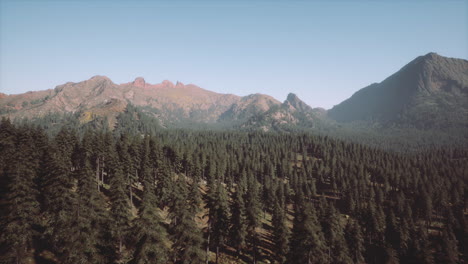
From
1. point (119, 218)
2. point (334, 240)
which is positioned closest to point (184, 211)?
point (119, 218)

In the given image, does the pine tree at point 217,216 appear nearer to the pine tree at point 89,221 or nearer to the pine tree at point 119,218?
the pine tree at point 119,218

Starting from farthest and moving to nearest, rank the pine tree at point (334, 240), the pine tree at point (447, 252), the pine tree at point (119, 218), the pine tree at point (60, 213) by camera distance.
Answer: the pine tree at point (447, 252) < the pine tree at point (334, 240) < the pine tree at point (119, 218) < the pine tree at point (60, 213)

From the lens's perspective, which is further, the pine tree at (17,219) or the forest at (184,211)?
the forest at (184,211)

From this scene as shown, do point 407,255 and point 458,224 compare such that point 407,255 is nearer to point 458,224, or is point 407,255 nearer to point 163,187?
point 458,224

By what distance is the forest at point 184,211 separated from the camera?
26198mm

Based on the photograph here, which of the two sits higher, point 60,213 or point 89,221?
point 89,221

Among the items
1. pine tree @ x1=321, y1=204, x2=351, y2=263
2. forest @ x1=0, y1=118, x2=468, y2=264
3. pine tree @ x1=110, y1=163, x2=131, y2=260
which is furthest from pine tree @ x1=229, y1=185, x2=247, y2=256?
pine tree @ x1=110, y1=163, x2=131, y2=260

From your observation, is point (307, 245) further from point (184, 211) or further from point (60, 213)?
point (60, 213)

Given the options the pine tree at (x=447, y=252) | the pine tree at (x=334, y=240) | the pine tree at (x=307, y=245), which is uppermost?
the pine tree at (x=307, y=245)

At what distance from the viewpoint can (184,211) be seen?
1101 inches

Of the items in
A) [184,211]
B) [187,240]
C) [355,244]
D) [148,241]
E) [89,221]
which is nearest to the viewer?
[148,241]

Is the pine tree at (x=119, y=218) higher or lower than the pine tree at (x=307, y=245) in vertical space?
higher

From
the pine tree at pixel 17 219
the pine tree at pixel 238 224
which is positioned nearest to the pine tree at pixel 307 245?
the pine tree at pixel 238 224

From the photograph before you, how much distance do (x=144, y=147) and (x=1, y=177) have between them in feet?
129
